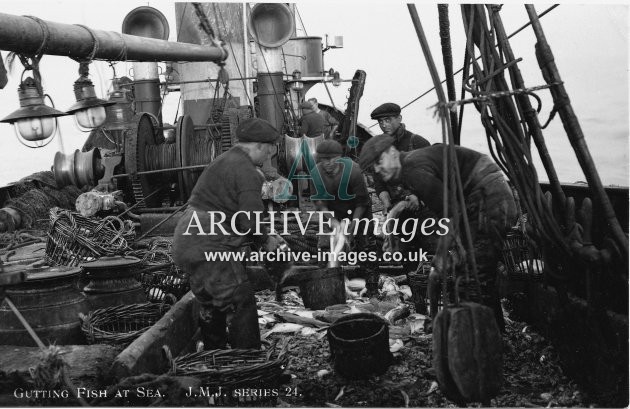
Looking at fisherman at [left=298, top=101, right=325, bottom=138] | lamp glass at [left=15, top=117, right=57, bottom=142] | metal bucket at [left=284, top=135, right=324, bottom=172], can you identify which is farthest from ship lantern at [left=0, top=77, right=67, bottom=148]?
fisherman at [left=298, top=101, right=325, bottom=138]

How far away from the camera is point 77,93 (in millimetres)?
6848

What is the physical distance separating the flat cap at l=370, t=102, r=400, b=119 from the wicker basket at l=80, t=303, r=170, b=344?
11.4ft

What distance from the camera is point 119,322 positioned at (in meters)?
6.02

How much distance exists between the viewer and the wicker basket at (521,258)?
5.75 metres

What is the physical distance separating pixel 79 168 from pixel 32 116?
5.50 metres

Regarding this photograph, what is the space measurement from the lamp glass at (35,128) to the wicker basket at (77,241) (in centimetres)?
230

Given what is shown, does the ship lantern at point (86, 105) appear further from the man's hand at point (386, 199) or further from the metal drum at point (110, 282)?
the man's hand at point (386, 199)

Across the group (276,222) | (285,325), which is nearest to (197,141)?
(276,222)

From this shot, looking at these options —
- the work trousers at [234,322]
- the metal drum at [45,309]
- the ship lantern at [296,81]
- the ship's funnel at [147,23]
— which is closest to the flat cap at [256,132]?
the work trousers at [234,322]

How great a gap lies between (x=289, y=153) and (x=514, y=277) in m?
6.47

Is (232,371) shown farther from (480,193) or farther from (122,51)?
(122,51)

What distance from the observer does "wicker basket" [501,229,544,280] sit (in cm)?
575

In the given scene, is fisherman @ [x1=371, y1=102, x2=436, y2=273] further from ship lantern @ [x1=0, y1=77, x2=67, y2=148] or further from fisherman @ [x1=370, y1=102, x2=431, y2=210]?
ship lantern @ [x1=0, y1=77, x2=67, y2=148]

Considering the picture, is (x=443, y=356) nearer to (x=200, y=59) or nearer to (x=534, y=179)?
(x=534, y=179)
